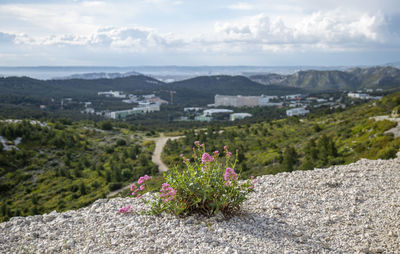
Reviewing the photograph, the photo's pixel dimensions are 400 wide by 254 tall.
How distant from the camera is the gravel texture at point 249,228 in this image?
478 centimetres

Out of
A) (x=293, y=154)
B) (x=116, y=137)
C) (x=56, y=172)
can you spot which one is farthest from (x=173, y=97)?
(x=293, y=154)

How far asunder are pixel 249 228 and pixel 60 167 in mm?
31961

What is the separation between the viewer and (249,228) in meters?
5.41

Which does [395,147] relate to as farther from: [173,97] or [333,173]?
[173,97]

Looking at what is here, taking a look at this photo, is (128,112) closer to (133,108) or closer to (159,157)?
(133,108)

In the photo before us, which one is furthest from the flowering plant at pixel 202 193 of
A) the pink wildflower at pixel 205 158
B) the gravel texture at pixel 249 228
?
the gravel texture at pixel 249 228

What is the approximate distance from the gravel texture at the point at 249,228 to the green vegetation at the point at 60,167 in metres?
15.3

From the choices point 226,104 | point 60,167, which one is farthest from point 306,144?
point 226,104

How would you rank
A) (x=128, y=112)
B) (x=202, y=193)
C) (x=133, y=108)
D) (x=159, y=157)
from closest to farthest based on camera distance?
(x=202, y=193)
(x=159, y=157)
(x=128, y=112)
(x=133, y=108)

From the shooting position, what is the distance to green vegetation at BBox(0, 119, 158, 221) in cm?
2423

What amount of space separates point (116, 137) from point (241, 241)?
45.5 m

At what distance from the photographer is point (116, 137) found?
48312 millimetres

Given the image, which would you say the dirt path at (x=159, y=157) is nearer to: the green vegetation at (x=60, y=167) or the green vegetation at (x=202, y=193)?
the green vegetation at (x=60, y=167)

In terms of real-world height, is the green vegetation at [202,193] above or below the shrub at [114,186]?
above
